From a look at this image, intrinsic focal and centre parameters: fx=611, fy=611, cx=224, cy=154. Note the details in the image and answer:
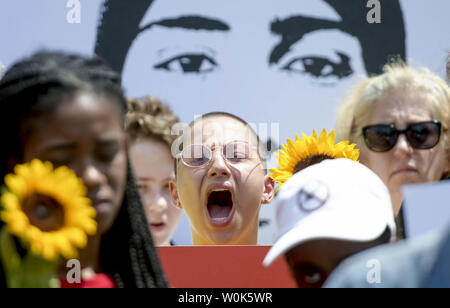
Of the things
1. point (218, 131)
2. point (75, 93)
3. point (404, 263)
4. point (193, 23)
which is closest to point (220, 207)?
point (218, 131)

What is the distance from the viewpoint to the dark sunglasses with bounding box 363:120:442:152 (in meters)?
2.59

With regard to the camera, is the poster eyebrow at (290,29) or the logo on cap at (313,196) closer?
the logo on cap at (313,196)

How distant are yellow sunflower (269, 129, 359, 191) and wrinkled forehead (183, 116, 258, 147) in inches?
8.6

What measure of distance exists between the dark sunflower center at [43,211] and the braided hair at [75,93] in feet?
0.77

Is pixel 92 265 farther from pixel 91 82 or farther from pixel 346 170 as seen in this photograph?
pixel 346 170

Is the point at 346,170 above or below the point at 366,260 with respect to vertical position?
above

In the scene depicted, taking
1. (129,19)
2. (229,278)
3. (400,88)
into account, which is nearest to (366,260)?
(229,278)

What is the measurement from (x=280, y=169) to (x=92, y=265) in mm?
1220

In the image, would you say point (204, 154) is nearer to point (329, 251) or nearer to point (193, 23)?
point (193, 23)

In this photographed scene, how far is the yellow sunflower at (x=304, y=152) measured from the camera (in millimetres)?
2670

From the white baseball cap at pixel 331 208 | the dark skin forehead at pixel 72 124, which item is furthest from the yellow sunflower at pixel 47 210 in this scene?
the white baseball cap at pixel 331 208

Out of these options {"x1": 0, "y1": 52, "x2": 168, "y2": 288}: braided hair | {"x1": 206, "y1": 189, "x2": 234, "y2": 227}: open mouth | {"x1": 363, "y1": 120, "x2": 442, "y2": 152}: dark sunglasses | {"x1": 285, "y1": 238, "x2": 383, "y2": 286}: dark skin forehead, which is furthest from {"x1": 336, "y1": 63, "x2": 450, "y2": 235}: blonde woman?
{"x1": 0, "y1": 52, "x2": 168, "y2": 288}: braided hair

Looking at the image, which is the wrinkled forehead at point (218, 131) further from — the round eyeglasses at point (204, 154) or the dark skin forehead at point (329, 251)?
the dark skin forehead at point (329, 251)
